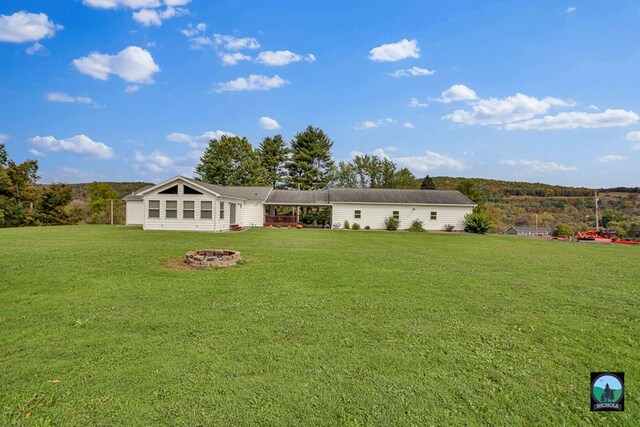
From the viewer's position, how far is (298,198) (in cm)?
2853

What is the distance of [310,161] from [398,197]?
2132 centimetres

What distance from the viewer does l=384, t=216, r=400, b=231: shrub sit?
26031 millimetres

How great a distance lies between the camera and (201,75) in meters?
21.0

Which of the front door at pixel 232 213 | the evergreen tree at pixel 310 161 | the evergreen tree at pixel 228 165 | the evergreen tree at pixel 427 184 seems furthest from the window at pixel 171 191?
the evergreen tree at pixel 427 184

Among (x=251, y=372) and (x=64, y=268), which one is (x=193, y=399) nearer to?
(x=251, y=372)

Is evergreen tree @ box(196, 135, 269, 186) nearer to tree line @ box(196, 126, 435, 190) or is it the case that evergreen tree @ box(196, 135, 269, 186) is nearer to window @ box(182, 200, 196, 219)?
tree line @ box(196, 126, 435, 190)

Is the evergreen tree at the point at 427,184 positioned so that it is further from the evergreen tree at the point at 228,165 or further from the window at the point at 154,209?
the window at the point at 154,209

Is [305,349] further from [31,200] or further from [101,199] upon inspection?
[101,199]

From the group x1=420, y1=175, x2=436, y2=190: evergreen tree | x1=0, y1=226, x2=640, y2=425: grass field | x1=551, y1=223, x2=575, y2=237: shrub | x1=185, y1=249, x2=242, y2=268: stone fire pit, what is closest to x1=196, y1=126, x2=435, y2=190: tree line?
x1=420, y1=175, x2=436, y2=190: evergreen tree

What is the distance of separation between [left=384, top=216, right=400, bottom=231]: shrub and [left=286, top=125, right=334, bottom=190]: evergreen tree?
20.0m

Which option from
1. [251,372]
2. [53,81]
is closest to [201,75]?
[53,81]

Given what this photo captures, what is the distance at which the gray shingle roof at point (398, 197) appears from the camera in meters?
26.7

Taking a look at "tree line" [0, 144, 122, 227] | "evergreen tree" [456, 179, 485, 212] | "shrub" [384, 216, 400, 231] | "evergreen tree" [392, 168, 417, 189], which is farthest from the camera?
"evergreen tree" [392, 168, 417, 189]

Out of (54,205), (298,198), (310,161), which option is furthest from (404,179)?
(54,205)
